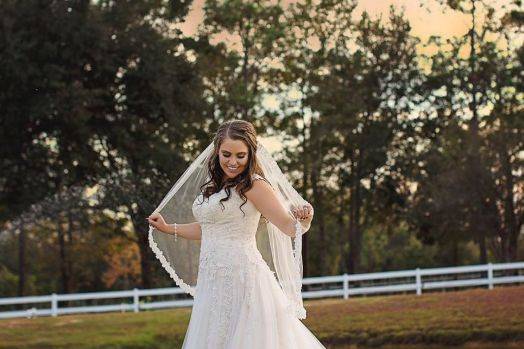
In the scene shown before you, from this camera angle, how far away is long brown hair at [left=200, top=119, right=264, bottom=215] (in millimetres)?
5996

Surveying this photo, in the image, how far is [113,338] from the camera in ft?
68.5

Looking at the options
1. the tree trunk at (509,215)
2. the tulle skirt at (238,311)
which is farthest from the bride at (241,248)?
the tree trunk at (509,215)

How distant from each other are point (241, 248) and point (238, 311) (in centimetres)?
40

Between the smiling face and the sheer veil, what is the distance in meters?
0.27

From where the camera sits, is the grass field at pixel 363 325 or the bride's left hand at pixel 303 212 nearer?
the bride's left hand at pixel 303 212

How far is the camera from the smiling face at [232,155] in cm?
597

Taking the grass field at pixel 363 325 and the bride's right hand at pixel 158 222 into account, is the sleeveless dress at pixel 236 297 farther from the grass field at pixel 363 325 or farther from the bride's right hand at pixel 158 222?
the grass field at pixel 363 325

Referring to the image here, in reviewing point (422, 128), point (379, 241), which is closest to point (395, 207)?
point (422, 128)

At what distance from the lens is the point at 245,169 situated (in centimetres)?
607

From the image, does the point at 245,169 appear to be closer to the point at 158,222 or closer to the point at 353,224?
the point at 158,222

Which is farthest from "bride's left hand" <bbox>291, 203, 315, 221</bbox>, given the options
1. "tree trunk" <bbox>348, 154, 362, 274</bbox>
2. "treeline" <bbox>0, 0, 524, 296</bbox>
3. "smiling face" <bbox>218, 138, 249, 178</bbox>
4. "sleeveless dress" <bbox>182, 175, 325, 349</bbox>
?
"tree trunk" <bbox>348, 154, 362, 274</bbox>

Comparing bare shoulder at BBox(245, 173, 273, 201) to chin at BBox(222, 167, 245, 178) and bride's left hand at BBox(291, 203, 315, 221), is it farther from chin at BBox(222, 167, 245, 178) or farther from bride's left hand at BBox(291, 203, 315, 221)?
bride's left hand at BBox(291, 203, 315, 221)

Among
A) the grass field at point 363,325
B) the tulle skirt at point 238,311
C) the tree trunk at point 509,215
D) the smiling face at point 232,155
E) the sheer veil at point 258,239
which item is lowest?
the grass field at point 363,325

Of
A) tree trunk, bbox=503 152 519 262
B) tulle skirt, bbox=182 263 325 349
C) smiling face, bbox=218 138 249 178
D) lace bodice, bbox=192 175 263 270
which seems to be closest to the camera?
smiling face, bbox=218 138 249 178
